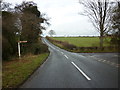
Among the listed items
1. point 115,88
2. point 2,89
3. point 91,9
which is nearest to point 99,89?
point 115,88

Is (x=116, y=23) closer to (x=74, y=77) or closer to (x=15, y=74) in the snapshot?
(x=74, y=77)

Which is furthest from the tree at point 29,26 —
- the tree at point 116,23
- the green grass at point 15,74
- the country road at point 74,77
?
the tree at point 116,23

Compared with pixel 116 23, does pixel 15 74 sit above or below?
below

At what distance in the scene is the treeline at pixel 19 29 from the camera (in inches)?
621

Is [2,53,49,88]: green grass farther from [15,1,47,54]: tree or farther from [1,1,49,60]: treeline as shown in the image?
[15,1,47,54]: tree

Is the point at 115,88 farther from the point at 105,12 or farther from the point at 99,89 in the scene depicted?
the point at 105,12

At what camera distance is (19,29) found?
855 inches

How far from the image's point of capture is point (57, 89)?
5.97 metres

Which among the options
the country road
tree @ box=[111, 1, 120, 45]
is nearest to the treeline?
the country road

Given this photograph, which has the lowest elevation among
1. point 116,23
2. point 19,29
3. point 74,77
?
point 74,77

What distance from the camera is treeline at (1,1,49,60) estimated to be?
51.8 feet

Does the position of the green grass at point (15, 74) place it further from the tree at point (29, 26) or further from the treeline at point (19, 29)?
the tree at point (29, 26)

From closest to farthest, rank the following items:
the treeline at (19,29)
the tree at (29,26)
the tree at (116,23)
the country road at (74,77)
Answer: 1. the country road at (74,77)
2. the treeline at (19,29)
3. the tree at (116,23)
4. the tree at (29,26)

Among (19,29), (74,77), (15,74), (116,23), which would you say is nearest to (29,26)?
(19,29)
